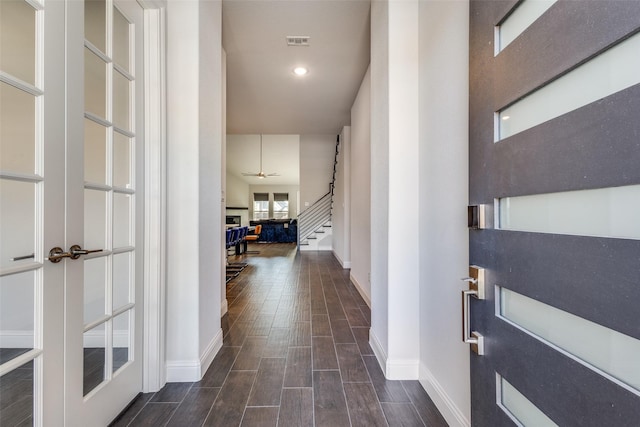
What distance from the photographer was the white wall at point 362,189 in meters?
3.81

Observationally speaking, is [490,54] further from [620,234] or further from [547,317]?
[547,317]

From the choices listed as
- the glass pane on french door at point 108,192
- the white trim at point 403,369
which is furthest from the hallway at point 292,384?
the glass pane on french door at point 108,192

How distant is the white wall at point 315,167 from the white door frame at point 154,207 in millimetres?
6049

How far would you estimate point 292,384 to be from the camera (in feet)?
6.27

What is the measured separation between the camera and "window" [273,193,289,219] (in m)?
16.5

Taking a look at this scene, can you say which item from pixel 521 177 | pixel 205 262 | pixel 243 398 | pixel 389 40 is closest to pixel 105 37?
pixel 205 262

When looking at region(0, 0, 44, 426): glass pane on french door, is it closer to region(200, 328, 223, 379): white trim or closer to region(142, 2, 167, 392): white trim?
region(142, 2, 167, 392): white trim

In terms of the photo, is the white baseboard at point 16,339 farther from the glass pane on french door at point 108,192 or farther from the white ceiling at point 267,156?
the white ceiling at point 267,156

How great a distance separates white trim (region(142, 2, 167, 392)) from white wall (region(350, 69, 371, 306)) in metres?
2.43

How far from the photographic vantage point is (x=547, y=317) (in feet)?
2.54

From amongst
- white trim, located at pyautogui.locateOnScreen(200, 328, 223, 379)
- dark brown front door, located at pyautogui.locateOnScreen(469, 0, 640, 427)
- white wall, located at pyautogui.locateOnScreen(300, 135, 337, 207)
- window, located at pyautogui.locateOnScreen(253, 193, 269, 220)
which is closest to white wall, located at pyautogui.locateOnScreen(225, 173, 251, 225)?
window, located at pyautogui.locateOnScreen(253, 193, 269, 220)

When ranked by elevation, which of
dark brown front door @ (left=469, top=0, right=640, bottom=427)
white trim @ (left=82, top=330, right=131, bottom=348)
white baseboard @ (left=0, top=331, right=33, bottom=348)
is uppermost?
dark brown front door @ (left=469, top=0, right=640, bottom=427)

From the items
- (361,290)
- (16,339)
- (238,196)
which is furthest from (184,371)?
(238,196)

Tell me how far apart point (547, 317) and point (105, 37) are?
2268 millimetres
